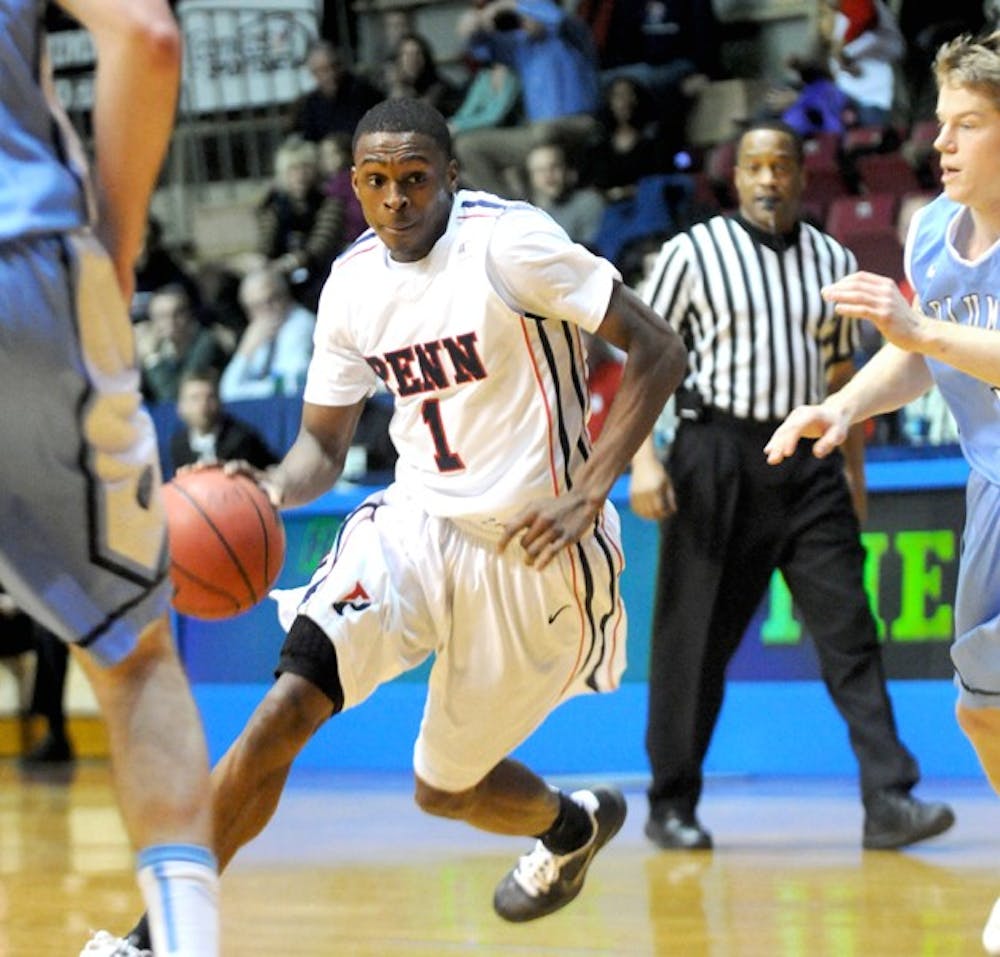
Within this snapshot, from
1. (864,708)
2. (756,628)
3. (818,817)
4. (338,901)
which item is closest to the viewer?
(338,901)

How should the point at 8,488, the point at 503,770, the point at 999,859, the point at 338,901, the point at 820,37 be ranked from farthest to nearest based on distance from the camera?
the point at 820,37 → the point at 999,859 → the point at 338,901 → the point at 503,770 → the point at 8,488

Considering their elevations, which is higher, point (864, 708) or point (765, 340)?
point (765, 340)

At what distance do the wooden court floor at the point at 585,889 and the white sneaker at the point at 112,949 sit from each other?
76cm

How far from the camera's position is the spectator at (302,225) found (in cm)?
1203

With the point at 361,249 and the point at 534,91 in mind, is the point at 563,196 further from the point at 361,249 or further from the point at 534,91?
the point at 361,249

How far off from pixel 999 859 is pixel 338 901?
190 cm

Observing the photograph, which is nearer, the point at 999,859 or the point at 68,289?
the point at 68,289

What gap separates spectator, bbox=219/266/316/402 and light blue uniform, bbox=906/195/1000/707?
21.7ft

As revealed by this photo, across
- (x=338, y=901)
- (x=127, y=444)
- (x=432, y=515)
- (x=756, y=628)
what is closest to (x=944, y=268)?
(x=432, y=515)

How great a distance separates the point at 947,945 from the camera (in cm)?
456

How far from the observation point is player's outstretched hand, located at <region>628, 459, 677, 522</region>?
6465 millimetres

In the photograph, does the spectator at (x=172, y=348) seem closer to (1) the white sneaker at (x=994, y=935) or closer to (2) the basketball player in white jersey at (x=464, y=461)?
(2) the basketball player in white jersey at (x=464, y=461)

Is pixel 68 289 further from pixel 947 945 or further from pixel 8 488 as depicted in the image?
pixel 947 945

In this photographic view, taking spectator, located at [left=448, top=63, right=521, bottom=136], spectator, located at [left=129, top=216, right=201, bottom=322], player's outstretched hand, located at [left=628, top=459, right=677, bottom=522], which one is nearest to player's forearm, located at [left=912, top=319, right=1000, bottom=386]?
player's outstretched hand, located at [left=628, top=459, right=677, bottom=522]
